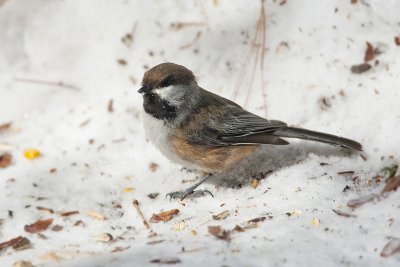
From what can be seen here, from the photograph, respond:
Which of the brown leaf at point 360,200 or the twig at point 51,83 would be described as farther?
the twig at point 51,83

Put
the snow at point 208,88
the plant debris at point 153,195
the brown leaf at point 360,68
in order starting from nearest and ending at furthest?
the snow at point 208,88 < the plant debris at point 153,195 < the brown leaf at point 360,68

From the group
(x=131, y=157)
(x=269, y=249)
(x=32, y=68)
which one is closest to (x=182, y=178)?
(x=131, y=157)

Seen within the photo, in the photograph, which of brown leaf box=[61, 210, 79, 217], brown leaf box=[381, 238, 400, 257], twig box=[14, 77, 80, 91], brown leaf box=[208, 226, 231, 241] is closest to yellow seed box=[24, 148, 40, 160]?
twig box=[14, 77, 80, 91]

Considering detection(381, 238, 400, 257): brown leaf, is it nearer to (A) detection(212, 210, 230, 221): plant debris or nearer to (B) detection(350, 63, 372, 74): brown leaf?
(A) detection(212, 210, 230, 221): plant debris

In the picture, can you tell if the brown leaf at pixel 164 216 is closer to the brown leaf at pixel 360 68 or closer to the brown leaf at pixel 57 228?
the brown leaf at pixel 57 228

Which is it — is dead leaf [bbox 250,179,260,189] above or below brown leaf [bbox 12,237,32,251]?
above

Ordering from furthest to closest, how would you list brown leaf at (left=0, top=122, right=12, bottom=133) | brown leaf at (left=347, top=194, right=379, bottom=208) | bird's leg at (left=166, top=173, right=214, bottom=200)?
brown leaf at (left=0, top=122, right=12, bottom=133), bird's leg at (left=166, top=173, right=214, bottom=200), brown leaf at (left=347, top=194, right=379, bottom=208)

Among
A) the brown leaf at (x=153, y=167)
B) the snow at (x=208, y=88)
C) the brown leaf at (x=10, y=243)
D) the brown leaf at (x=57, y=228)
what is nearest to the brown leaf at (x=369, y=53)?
the snow at (x=208, y=88)
